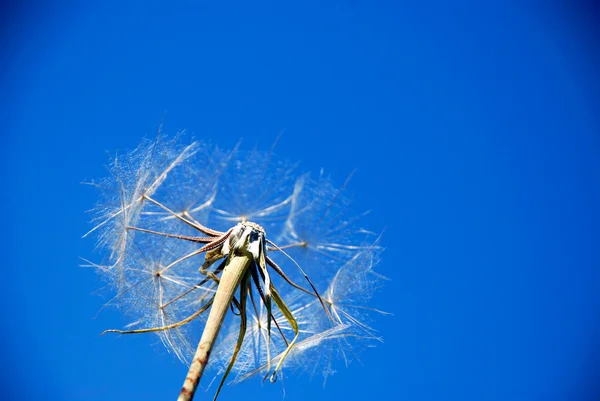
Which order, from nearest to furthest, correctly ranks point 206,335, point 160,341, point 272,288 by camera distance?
point 206,335, point 272,288, point 160,341

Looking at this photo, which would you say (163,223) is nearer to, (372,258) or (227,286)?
(227,286)

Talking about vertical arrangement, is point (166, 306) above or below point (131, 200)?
below

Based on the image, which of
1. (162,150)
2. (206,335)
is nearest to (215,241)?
(206,335)

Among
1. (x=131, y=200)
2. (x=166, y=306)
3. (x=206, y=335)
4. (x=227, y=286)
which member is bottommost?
(x=206, y=335)

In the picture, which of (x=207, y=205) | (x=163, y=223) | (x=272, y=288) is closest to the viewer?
(x=272, y=288)

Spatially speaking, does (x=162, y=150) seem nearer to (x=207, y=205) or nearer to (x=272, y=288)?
(x=207, y=205)

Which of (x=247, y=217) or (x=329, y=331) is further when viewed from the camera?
(x=247, y=217)
